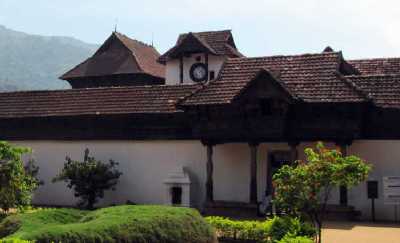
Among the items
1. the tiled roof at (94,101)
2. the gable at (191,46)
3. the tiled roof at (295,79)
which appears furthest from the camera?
the gable at (191,46)

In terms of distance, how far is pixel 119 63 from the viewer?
42969 millimetres

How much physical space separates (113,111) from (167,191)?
4.42 m

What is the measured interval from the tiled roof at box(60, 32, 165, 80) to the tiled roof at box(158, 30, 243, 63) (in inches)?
108

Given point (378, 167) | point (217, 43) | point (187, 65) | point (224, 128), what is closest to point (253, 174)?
point (224, 128)

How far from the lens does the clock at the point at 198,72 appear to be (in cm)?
3856

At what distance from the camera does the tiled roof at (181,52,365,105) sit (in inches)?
837

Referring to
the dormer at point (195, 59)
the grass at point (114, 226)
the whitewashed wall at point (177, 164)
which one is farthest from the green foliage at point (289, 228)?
the dormer at point (195, 59)

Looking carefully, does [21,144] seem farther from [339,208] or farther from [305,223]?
[305,223]

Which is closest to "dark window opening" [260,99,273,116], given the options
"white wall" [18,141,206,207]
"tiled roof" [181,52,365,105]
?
"tiled roof" [181,52,365,105]

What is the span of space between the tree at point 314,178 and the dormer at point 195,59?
2495 centimetres

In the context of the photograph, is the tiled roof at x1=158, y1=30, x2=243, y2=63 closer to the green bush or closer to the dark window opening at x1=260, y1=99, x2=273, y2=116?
the dark window opening at x1=260, y1=99, x2=273, y2=116

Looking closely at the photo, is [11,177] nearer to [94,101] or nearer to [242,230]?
[242,230]

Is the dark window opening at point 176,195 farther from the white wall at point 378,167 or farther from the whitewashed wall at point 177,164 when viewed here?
the white wall at point 378,167

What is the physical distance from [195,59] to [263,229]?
83.6 feet
